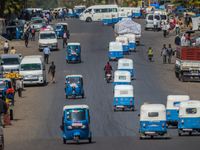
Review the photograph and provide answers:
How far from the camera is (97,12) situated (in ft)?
449

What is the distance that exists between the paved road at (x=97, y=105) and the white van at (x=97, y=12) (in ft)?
110

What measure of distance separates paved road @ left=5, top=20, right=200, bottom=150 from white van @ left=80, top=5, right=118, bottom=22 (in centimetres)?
3363

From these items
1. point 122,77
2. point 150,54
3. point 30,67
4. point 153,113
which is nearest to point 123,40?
point 150,54

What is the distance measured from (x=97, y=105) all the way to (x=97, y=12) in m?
77.7

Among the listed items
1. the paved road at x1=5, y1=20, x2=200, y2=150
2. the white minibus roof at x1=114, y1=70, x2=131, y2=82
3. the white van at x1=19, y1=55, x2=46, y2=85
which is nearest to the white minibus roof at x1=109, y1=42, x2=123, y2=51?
the paved road at x1=5, y1=20, x2=200, y2=150

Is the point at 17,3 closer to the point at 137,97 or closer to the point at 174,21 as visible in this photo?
the point at 174,21

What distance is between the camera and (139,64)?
274 feet

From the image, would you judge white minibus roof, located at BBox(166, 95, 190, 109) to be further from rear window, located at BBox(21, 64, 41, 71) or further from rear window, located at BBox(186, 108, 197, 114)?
rear window, located at BBox(21, 64, 41, 71)

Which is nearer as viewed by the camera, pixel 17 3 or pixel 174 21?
pixel 174 21

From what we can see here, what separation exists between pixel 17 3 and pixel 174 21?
2516cm

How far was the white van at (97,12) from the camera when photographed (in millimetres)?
134337

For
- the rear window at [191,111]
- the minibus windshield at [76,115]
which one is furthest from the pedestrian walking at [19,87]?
the minibus windshield at [76,115]

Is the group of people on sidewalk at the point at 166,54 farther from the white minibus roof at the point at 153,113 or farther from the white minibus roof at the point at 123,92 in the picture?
the white minibus roof at the point at 153,113

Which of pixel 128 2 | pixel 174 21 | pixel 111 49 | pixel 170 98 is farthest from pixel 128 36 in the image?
pixel 128 2
